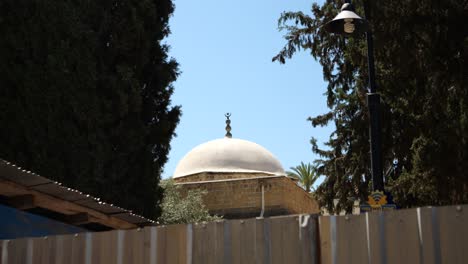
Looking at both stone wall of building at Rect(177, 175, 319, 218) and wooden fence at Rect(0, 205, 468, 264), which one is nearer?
wooden fence at Rect(0, 205, 468, 264)

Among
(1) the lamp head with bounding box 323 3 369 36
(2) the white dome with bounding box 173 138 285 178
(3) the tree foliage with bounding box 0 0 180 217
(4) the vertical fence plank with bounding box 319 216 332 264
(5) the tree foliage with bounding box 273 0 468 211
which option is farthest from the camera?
(2) the white dome with bounding box 173 138 285 178

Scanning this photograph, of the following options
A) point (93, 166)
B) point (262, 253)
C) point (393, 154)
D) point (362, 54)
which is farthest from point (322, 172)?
point (262, 253)

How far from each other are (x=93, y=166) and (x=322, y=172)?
287 inches

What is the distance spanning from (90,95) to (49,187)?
26.6 ft

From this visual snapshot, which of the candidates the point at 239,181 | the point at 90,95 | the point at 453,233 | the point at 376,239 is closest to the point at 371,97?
the point at 376,239

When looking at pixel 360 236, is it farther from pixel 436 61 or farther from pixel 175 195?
pixel 175 195

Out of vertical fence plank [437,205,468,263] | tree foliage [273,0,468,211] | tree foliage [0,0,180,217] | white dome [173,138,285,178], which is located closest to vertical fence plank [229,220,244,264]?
vertical fence plank [437,205,468,263]

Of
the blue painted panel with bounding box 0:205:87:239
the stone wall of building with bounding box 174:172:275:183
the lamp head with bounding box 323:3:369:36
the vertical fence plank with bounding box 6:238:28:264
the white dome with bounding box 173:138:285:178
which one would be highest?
the white dome with bounding box 173:138:285:178

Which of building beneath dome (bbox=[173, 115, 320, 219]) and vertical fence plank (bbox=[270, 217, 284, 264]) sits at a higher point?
building beneath dome (bbox=[173, 115, 320, 219])

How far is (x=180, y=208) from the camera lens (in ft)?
86.7

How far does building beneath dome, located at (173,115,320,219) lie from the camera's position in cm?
3133

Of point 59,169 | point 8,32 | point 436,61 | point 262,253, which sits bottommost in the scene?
point 262,253

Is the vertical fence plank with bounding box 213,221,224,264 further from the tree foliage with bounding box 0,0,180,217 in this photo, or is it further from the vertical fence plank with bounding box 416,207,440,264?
the tree foliage with bounding box 0,0,180,217

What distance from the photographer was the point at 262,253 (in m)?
4.78
